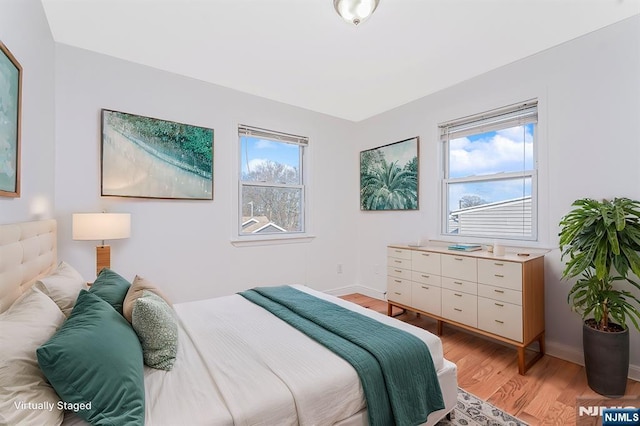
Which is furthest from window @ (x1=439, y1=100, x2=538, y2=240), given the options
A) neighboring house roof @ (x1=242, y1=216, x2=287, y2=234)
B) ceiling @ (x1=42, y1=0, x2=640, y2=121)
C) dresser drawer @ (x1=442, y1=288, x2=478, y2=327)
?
neighboring house roof @ (x1=242, y1=216, x2=287, y2=234)

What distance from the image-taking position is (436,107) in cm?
337

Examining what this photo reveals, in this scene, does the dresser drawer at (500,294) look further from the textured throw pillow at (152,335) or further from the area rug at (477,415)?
the textured throw pillow at (152,335)

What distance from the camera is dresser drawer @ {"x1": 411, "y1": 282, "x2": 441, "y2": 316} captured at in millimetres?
2879

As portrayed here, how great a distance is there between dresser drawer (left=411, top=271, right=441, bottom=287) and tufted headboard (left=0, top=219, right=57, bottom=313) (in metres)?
3.02

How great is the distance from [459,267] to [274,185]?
2.37 m

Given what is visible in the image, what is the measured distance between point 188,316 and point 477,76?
346cm

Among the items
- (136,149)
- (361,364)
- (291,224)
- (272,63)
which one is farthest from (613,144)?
(136,149)

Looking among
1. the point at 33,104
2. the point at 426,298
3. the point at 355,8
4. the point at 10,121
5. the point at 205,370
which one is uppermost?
the point at 355,8

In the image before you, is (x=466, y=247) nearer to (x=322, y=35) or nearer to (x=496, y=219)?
(x=496, y=219)

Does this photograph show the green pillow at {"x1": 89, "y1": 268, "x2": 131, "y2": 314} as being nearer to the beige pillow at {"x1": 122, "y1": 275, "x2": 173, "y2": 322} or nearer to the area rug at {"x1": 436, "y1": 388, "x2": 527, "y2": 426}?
the beige pillow at {"x1": 122, "y1": 275, "x2": 173, "y2": 322}

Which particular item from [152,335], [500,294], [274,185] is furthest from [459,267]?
[152,335]

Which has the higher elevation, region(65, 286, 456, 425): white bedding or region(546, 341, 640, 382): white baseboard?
region(65, 286, 456, 425): white bedding

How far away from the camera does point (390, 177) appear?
391 cm

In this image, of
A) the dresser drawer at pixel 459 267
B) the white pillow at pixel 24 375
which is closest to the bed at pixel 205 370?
the white pillow at pixel 24 375
